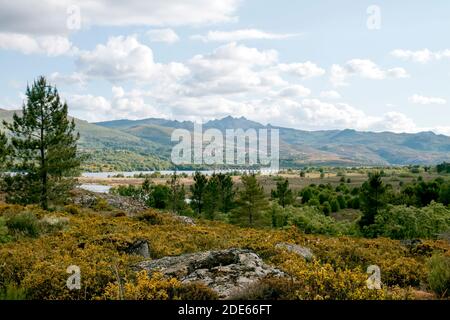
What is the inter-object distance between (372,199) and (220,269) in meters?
41.0

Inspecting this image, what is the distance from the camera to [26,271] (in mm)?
11016

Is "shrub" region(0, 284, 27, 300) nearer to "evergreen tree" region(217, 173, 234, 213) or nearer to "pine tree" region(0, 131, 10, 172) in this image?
"pine tree" region(0, 131, 10, 172)

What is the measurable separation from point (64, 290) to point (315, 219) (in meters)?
40.0

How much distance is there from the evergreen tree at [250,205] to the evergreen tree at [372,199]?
12635 mm

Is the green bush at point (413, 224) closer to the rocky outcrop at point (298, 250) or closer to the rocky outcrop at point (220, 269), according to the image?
the rocky outcrop at point (298, 250)

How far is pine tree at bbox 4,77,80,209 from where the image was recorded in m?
35.9

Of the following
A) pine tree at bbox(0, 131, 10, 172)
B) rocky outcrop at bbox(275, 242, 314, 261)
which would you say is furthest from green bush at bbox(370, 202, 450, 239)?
pine tree at bbox(0, 131, 10, 172)

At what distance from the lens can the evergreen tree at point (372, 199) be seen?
47.4 m

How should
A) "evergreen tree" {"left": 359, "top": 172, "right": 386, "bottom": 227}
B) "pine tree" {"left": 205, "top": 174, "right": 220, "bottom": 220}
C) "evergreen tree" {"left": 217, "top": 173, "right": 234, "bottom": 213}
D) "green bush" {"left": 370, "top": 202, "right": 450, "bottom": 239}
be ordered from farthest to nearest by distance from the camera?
"evergreen tree" {"left": 217, "top": 173, "right": 234, "bottom": 213}
"pine tree" {"left": 205, "top": 174, "right": 220, "bottom": 220}
"evergreen tree" {"left": 359, "top": 172, "right": 386, "bottom": 227}
"green bush" {"left": 370, "top": 202, "right": 450, "bottom": 239}

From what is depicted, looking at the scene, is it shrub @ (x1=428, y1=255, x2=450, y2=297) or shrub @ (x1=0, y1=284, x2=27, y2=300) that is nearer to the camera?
shrub @ (x1=0, y1=284, x2=27, y2=300)

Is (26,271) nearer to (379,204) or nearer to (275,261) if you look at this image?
(275,261)

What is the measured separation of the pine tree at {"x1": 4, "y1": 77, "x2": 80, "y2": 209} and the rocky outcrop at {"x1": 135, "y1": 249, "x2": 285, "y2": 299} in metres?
27.5

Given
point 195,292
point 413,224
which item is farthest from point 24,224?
point 413,224

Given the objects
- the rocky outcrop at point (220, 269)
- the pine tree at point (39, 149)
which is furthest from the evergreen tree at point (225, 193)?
the rocky outcrop at point (220, 269)
